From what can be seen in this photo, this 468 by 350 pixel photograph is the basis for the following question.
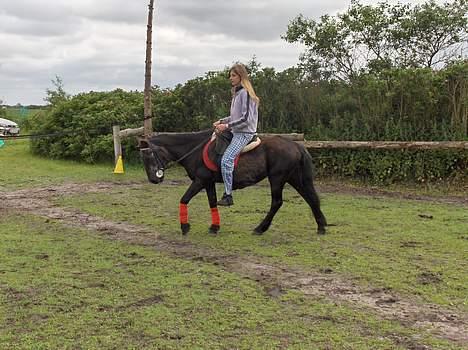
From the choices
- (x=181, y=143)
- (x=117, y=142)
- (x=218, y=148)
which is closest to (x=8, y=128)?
(x=117, y=142)

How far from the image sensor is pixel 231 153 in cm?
698

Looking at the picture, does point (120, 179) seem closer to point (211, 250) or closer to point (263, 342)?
point (211, 250)

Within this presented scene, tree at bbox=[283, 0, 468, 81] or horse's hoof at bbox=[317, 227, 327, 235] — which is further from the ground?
tree at bbox=[283, 0, 468, 81]

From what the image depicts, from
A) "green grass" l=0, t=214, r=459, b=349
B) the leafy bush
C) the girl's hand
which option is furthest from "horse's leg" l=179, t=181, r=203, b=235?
the leafy bush

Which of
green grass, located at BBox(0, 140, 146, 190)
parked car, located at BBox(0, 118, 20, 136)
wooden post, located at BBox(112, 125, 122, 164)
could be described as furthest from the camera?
parked car, located at BBox(0, 118, 20, 136)

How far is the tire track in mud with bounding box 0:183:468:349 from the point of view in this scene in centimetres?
426

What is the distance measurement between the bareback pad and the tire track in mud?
106 cm

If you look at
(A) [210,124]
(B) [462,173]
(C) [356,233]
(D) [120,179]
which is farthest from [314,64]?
(C) [356,233]

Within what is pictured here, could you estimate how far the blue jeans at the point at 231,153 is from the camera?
6.99 meters

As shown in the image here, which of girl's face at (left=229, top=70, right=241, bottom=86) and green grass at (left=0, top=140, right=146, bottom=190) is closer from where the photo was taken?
girl's face at (left=229, top=70, right=241, bottom=86)

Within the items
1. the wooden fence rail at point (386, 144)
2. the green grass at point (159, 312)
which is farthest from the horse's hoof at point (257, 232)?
the wooden fence rail at point (386, 144)

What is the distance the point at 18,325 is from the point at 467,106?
31.3ft

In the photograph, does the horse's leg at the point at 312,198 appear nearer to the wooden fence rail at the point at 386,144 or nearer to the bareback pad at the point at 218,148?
the bareback pad at the point at 218,148

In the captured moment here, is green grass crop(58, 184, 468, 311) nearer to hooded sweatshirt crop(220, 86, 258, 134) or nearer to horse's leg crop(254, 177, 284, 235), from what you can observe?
horse's leg crop(254, 177, 284, 235)
